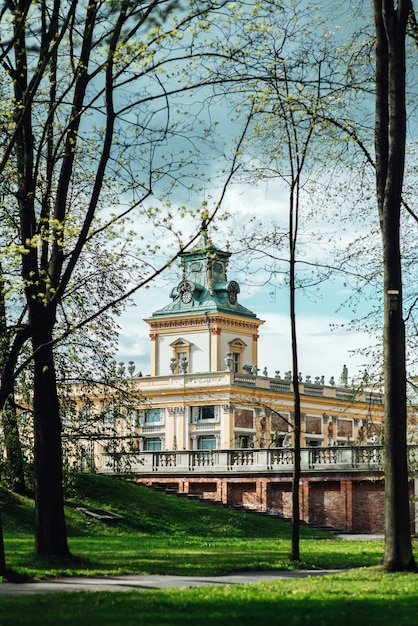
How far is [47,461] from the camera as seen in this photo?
1925 centimetres

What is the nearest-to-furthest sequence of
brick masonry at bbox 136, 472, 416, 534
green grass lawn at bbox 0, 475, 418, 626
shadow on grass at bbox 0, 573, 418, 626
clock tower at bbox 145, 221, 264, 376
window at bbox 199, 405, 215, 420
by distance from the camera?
1. shadow on grass at bbox 0, 573, 418, 626
2. green grass lawn at bbox 0, 475, 418, 626
3. brick masonry at bbox 136, 472, 416, 534
4. window at bbox 199, 405, 215, 420
5. clock tower at bbox 145, 221, 264, 376

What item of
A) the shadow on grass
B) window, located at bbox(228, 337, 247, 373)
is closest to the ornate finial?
the shadow on grass

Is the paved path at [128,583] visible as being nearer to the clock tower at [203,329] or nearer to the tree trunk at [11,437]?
the tree trunk at [11,437]

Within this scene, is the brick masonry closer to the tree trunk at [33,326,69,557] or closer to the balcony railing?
the balcony railing

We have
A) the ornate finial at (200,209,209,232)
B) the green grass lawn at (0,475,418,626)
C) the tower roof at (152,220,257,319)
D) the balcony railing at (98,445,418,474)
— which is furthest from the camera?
the tower roof at (152,220,257,319)

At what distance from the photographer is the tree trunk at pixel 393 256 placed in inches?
682

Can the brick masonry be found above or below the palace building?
below

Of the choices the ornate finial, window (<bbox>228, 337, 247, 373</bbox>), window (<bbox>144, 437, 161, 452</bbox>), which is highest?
window (<bbox>228, 337, 247, 373</bbox>)

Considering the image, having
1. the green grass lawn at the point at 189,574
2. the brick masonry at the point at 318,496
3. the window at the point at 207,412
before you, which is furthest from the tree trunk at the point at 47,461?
the window at the point at 207,412

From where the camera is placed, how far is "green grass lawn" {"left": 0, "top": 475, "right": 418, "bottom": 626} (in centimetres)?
1136

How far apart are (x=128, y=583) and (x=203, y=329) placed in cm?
6941

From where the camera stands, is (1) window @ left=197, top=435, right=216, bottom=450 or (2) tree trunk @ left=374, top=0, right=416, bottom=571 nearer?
(2) tree trunk @ left=374, top=0, right=416, bottom=571

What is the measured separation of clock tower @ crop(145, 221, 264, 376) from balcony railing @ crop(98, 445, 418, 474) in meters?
A: 32.8

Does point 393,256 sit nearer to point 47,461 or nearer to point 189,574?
point 189,574
